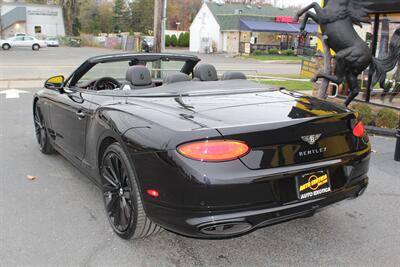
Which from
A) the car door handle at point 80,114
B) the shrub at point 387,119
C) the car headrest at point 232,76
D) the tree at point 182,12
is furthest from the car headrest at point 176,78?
the tree at point 182,12

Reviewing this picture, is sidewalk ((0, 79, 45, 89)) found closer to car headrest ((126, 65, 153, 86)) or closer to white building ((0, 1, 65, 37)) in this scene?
car headrest ((126, 65, 153, 86))

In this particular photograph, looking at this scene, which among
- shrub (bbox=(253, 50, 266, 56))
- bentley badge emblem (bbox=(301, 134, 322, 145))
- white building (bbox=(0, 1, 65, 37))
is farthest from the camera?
white building (bbox=(0, 1, 65, 37))

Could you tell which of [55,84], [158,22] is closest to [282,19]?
[158,22]

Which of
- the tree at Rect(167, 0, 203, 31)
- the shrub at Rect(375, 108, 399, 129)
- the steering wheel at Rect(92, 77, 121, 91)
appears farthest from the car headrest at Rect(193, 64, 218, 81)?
the tree at Rect(167, 0, 203, 31)

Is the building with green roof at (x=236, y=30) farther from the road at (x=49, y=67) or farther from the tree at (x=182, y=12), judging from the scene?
the tree at (x=182, y=12)

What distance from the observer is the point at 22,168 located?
5395 mm

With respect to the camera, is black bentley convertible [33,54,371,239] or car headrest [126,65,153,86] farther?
car headrest [126,65,153,86]

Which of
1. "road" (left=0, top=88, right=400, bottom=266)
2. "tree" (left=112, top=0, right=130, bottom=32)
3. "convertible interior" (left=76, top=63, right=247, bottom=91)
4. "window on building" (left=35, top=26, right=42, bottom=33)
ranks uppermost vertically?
"tree" (left=112, top=0, right=130, bottom=32)

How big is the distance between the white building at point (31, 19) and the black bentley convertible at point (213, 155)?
67.1m

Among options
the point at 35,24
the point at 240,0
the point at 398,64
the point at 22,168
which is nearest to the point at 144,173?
the point at 22,168

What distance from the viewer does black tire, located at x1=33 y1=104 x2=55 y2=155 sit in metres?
5.67

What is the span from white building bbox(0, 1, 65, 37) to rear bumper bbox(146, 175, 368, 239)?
6819cm

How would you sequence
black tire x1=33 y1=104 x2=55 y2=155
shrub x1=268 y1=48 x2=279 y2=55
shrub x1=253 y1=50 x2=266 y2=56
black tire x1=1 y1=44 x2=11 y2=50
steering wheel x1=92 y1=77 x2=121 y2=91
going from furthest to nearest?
shrub x1=268 y1=48 x2=279 y2=55
shrub x1=253 y1=50 x2=266 y2=56
black tire x1=1 y1=44 x2=11 y2=50
black tire x1=33 y1=104 x2=55 y2=155
steering wheel x1=92 y1=77 x2=121 y2=91

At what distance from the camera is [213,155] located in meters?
2.70
